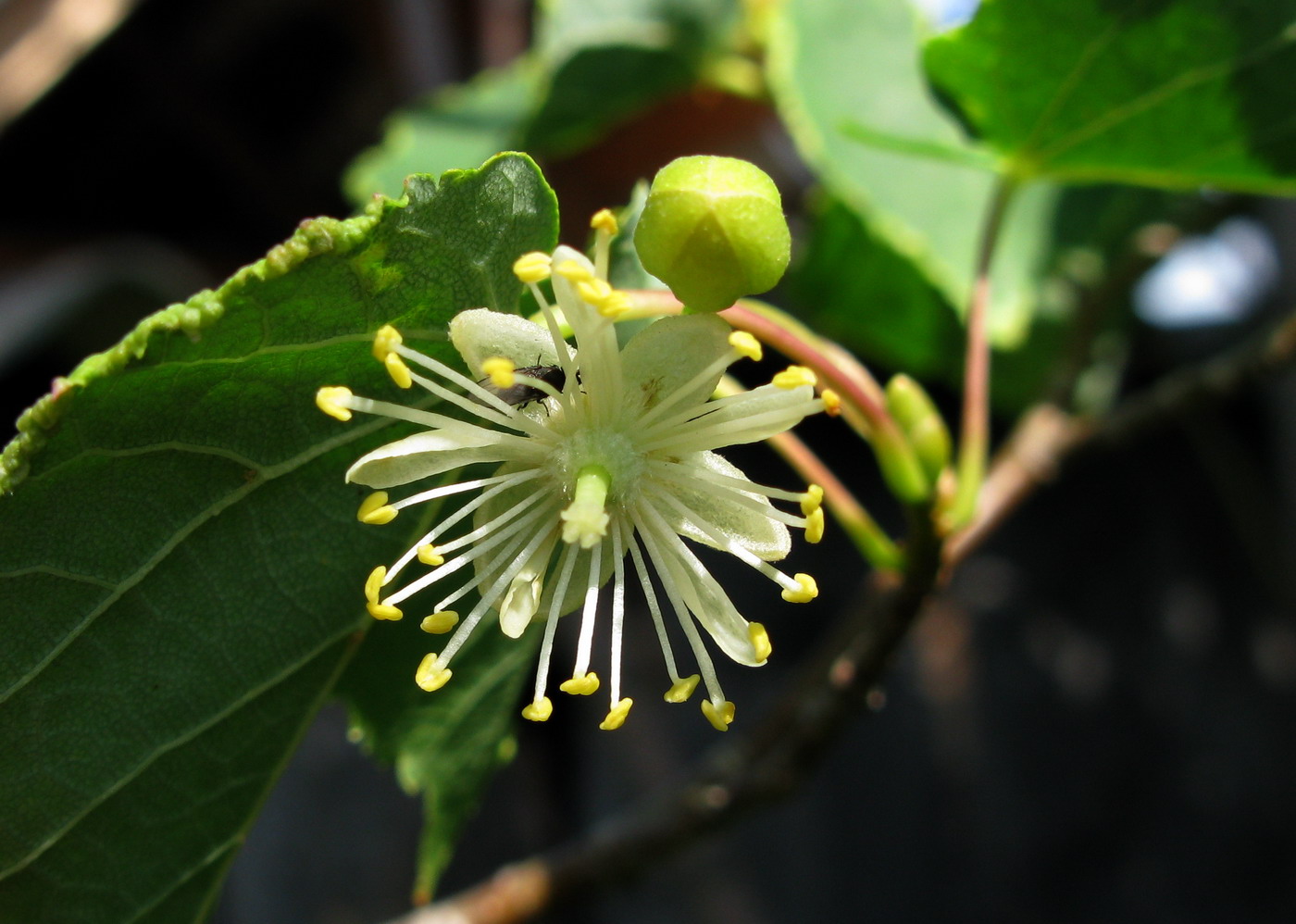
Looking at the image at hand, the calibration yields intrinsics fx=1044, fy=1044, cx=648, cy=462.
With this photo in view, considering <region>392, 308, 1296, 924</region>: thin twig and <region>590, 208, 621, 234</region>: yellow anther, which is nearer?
<region>590, 208, 621, 234</region>: yellow anther

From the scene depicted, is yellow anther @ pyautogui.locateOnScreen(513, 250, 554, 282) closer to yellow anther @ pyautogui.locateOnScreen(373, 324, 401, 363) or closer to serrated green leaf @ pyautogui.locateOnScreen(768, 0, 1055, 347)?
yellow anther @ pyautogui.locateOnScreen(373, 324, 401, 363)

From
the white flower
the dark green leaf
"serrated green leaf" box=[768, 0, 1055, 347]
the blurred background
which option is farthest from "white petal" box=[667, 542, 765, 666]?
the blurred background

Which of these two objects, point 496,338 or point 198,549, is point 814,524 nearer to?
point 496,338

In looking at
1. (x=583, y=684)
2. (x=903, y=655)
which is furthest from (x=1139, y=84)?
(x=903, y=655)

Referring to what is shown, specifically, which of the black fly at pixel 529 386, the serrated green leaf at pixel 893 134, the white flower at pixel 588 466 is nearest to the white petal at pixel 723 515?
the white flower at pixel 588 466

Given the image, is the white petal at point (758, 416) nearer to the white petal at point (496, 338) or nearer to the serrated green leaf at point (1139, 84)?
the white petal at point (496, 338)

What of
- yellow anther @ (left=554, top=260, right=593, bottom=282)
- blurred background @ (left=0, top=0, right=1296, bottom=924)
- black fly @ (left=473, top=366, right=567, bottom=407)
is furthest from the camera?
blurred background @ (left=0, top=0, right=1296, bottom=924)
